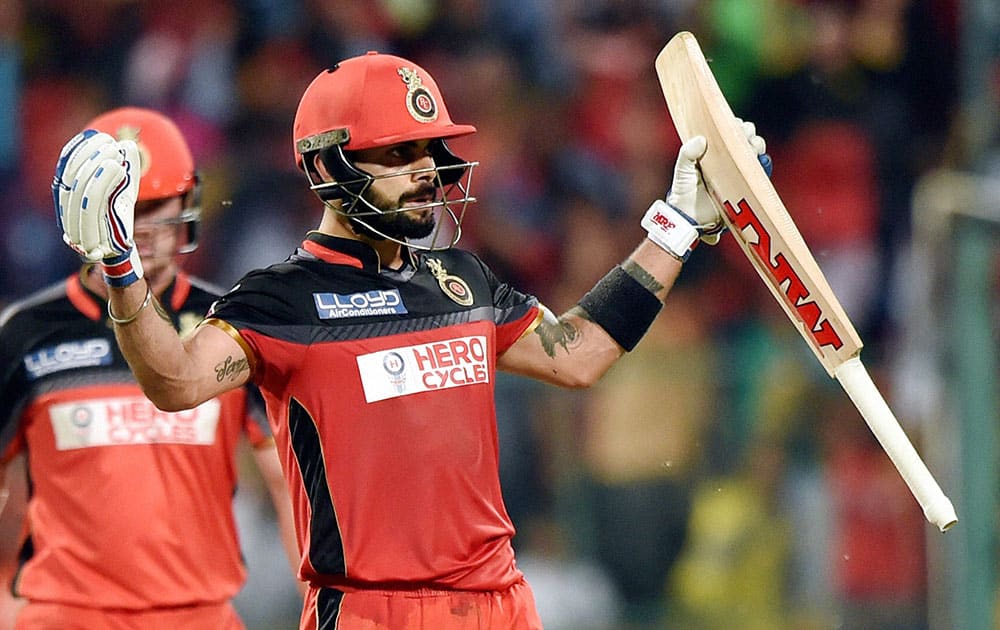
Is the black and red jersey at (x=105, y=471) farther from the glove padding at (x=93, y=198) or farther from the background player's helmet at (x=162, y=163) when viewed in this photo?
the glove padding at (x=93, y=198)

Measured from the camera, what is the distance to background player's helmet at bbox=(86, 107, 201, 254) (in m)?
4.77

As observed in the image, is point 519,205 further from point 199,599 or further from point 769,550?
point 199,599

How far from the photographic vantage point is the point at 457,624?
11.9ft

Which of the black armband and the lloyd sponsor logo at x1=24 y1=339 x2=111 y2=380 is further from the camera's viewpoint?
the lloyd sponsor logo at x1=24 y1=339 x2=111 y2=380

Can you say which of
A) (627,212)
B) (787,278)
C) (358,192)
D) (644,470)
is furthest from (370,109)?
(627,212)

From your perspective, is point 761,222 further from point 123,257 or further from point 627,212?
point 627,212

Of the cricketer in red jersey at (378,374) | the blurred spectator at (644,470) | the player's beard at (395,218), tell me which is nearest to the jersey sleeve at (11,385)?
the cricketer in red jersey at (378,374)

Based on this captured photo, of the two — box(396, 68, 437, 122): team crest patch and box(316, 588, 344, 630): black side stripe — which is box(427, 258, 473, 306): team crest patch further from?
box(316, 588, 344, 630): black side stripe

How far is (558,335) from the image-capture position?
4043mm

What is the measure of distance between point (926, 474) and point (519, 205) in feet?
18.5

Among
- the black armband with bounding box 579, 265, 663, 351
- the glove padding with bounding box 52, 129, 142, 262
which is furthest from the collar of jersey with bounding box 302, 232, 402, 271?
the glove padding with bounding box 52, 129, 142, 262

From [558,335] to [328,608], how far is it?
88 cm

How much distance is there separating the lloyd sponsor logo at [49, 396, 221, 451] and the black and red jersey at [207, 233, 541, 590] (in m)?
0.93

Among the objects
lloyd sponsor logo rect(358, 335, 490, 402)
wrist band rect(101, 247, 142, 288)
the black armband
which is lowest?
lloyd sponsor logo rect(358, 335, 490, 402)
